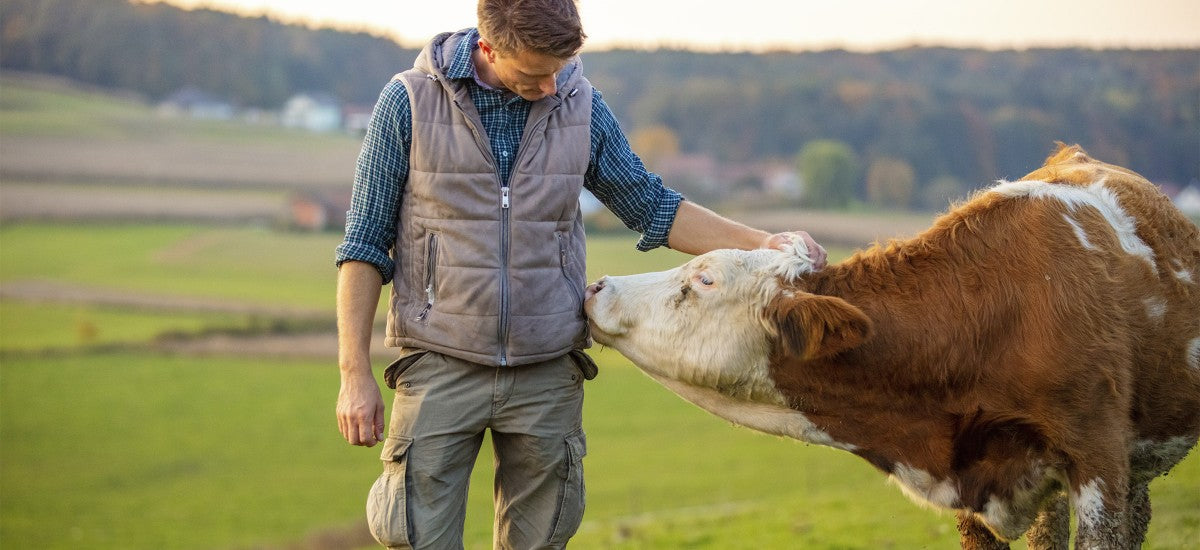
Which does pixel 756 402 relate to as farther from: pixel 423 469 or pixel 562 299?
pixel 423 469

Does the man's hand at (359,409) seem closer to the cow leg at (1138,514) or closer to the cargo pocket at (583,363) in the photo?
the cargo pocket at (583,363)

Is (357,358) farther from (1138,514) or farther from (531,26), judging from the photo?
(1138,514)

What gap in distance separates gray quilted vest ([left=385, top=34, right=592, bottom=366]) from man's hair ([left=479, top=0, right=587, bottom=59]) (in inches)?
10.4

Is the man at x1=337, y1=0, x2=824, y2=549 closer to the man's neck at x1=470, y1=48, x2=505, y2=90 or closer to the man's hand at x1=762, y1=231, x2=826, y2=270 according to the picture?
the man's neck at x1=470, y1=48, x2=505, y2=90

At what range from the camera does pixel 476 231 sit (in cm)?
314

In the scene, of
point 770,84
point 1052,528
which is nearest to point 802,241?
point 1052,528

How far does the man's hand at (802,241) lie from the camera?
351cm

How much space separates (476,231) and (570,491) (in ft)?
2.96

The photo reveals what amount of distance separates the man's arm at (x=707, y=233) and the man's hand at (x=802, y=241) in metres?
0.02

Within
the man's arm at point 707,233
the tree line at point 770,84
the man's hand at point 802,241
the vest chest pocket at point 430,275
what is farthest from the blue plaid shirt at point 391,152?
the tree line at point 770,84

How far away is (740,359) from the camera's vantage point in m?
3.39

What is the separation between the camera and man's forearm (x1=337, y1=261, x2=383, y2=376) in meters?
3.12

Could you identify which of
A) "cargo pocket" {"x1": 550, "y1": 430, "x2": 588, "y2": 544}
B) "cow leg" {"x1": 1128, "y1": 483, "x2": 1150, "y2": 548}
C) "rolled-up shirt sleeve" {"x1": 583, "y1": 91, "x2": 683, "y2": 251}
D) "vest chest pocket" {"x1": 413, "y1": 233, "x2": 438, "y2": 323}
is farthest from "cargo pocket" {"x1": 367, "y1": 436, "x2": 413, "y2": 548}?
"cow leg" {"x1": 1128, "y1": 483, "x2": 1150, "y2": 548}

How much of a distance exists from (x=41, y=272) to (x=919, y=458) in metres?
51.2
